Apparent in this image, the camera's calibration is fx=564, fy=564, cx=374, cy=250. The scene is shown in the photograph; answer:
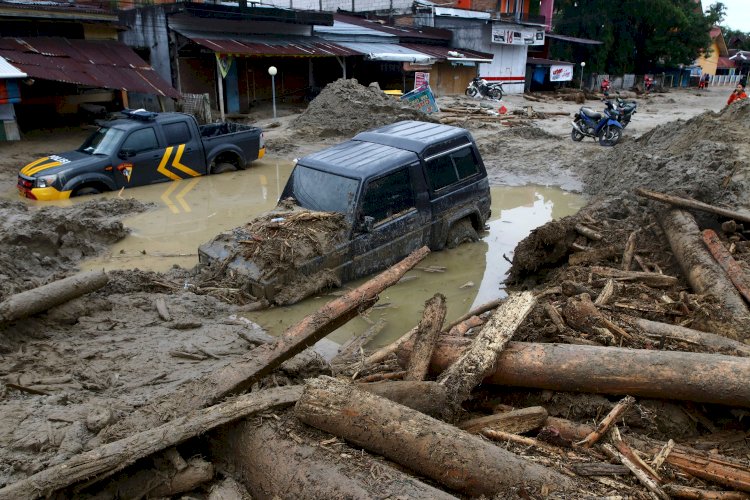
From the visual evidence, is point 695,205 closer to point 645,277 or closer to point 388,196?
point 645,277

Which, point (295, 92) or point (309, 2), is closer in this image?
point (295, 92)

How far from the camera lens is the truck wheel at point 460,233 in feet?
31.6

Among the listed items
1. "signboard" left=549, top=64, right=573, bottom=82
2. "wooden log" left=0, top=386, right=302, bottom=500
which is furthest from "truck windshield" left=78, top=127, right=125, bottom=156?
"signboard" left=549, top=64, right=573, bottom=82

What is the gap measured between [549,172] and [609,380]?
13081 millimetres

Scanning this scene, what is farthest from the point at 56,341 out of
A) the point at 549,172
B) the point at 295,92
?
the point at 295,92

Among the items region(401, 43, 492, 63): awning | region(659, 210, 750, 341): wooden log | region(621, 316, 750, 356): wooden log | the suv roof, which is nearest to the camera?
region(621, 316, 750, 356): wooden log

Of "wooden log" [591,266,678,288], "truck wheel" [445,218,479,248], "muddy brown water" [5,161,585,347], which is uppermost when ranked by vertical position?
"wooden log" [591,266,678,288]

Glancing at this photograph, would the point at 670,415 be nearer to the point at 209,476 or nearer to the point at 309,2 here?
the point at 209,476

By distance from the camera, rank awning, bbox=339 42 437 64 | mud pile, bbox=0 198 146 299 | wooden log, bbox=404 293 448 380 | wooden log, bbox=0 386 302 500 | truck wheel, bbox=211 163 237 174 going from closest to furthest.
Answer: wooden log, bbox=0 386 302 500
wooden log, bbox=404 293 448 380
mud pile, bbox=0 198 146 299
truck wheel, bbox=211 163 237 174
awning, bbox=339 42 437 64

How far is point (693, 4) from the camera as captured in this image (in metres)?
49.7

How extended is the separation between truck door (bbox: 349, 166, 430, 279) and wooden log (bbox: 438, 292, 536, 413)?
3386 mm

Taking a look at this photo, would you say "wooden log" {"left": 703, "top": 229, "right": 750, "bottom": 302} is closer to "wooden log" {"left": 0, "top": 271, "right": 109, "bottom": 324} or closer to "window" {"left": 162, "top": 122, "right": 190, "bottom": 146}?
"wooden log" {"left": 0, "top": 271, "right": 109, "bottom": 324}

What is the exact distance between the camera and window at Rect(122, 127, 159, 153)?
12789 mm

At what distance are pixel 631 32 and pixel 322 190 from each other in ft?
164
